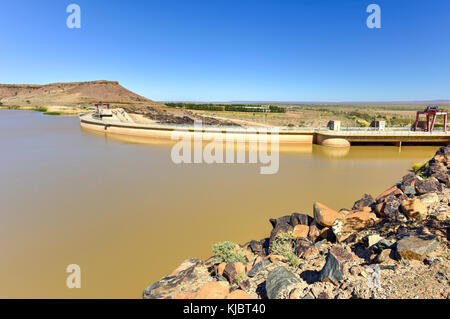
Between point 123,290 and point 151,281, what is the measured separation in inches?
26.4

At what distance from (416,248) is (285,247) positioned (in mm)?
2763

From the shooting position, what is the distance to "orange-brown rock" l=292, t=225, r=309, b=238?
7.13 meters

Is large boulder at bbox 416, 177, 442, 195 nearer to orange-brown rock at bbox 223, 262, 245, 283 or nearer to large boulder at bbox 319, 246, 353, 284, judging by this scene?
large boulder at bbox 319, 246, 353, 284

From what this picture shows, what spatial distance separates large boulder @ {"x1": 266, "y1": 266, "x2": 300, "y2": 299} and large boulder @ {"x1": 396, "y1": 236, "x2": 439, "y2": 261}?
211 centimetres

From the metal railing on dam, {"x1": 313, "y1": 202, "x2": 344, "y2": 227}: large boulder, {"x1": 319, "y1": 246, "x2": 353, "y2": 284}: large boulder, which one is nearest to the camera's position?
{"x1": 319, "y1": 246, "x2": 353, "y2": 284}: large boulder

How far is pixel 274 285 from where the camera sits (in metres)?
A: 4.39


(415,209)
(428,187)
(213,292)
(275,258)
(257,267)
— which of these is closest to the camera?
(213,292)

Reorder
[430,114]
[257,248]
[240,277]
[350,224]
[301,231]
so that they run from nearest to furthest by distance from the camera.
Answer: [240,277]
[350,224]
[257,248]
[301,231]
[430,114]

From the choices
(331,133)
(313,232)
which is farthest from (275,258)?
(331,133)

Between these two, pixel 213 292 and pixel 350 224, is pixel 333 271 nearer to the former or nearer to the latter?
pixel 213 292

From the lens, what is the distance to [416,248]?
175 inches

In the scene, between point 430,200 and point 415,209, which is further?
point 430,200

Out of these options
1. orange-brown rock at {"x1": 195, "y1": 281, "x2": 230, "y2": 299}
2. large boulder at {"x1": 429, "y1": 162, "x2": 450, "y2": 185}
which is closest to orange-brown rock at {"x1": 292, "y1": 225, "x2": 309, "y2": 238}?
orange-brown rock at {"x1": 195, "y1": 281, "x2": 230, "y2": 299}

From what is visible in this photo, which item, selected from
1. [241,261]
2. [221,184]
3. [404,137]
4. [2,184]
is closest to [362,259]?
[241,261]
